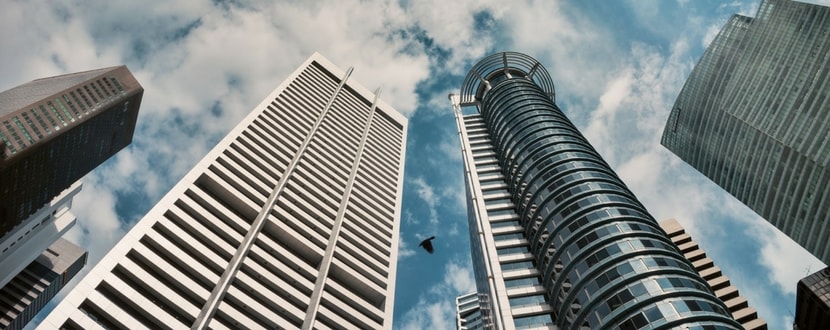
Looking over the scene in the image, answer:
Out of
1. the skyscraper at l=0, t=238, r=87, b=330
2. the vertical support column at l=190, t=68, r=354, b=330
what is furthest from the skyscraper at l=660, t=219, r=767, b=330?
the skyscraper at l=0, t=238, r=87, b=330

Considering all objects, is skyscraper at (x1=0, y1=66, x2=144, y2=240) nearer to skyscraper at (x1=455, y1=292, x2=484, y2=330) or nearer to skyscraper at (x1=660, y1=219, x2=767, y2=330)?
skyscraper at (x1=455, y1=292, x2=484, y2=330)

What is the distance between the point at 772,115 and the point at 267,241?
98942 millimetres

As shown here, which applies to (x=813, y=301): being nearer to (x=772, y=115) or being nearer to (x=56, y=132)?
(x=772, y=115)

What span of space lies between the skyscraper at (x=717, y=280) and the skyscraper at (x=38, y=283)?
16191 cm

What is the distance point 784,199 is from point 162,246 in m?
109

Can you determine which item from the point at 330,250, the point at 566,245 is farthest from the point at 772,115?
the point at 330,250

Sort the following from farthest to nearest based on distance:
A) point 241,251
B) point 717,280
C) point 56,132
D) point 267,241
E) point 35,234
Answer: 1. point 35,234
2. point 56,132
3. point 717,280
4. point 267,241
5. point 241,251

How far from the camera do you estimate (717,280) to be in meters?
76.0

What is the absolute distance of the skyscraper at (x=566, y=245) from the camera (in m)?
45.2

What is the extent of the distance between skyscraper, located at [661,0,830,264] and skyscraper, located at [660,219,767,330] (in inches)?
981

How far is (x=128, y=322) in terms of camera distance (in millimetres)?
34312

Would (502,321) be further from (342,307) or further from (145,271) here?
(145,271)

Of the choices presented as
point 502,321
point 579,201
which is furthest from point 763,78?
point 502,321

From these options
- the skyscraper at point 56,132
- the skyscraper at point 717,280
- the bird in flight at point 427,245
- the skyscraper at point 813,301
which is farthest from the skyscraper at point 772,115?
the skyscraper at point 56,132
